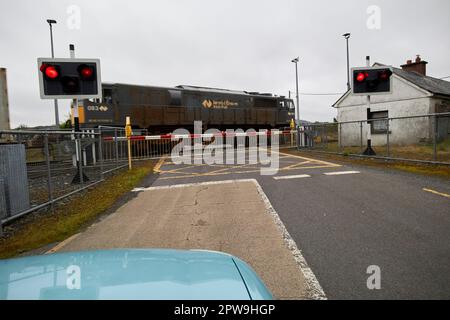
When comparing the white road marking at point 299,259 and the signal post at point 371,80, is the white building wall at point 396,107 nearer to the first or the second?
the signal post at point 371,80

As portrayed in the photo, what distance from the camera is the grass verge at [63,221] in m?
4.66

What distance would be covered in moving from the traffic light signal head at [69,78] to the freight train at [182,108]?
8342mm

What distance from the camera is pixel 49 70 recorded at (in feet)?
27.1

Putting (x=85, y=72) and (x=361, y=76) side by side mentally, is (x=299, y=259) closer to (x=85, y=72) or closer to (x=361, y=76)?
(x=85, y=72)

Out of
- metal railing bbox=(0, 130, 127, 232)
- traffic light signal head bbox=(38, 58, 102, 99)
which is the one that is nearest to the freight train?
metal railing bbox=(0, 130, 127, 232)

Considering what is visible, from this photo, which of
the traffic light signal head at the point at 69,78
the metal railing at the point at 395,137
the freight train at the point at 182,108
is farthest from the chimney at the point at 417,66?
the traffic light signal head at the point at 69,78

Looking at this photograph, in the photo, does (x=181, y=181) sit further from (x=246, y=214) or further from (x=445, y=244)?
(x=445, y=244)

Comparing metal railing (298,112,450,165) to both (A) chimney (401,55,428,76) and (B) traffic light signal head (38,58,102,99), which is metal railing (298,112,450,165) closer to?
(A) chimney (401,55,428,76)

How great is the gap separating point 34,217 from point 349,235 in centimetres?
588

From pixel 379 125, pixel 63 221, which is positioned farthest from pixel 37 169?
pixel 379 125

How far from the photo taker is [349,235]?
14.1ft

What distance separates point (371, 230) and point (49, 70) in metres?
8.67
